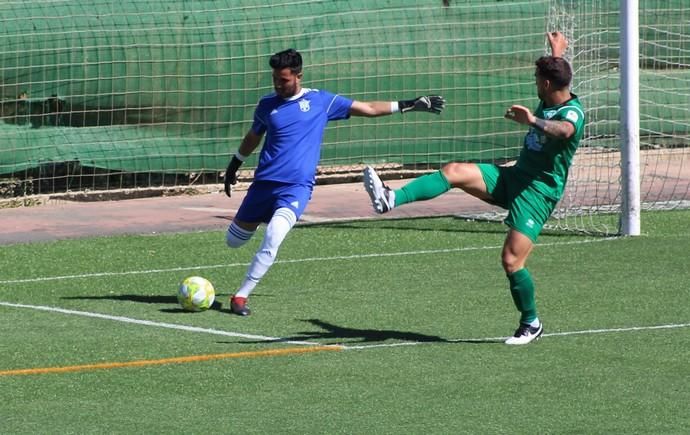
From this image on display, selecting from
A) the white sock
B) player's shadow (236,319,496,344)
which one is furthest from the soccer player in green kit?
the white sock

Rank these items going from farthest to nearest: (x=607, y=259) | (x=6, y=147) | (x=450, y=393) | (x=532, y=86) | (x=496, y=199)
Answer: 1. (x=532, y=86)
2. (x=6, y=147)
3. (x=607, y=259)
4. (x=496, y=199)
5. (x=450, y=393)

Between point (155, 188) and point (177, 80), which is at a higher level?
point (177, 80)

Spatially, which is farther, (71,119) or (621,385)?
(71,119)

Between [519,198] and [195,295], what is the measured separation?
8.70 ft

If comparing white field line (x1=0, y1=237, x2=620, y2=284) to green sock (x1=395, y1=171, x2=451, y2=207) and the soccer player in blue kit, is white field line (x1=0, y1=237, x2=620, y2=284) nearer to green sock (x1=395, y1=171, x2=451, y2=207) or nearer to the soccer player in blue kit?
the soccer player in blue kit

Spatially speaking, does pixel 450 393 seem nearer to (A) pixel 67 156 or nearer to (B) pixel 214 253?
(B) pixel 214 253

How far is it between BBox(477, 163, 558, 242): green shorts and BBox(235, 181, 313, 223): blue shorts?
2061mm

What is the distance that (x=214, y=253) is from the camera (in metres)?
14.6

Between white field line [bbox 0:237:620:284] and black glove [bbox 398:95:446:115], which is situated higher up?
black glove [bbox 398:95:446:115]

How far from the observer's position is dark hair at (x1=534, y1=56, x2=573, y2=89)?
10000 mm

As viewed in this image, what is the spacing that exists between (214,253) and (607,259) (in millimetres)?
3492

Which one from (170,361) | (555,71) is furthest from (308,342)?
(555,71)

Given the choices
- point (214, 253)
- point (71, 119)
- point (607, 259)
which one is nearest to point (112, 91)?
point (71, 119)

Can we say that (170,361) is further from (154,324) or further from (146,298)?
(146,298)
